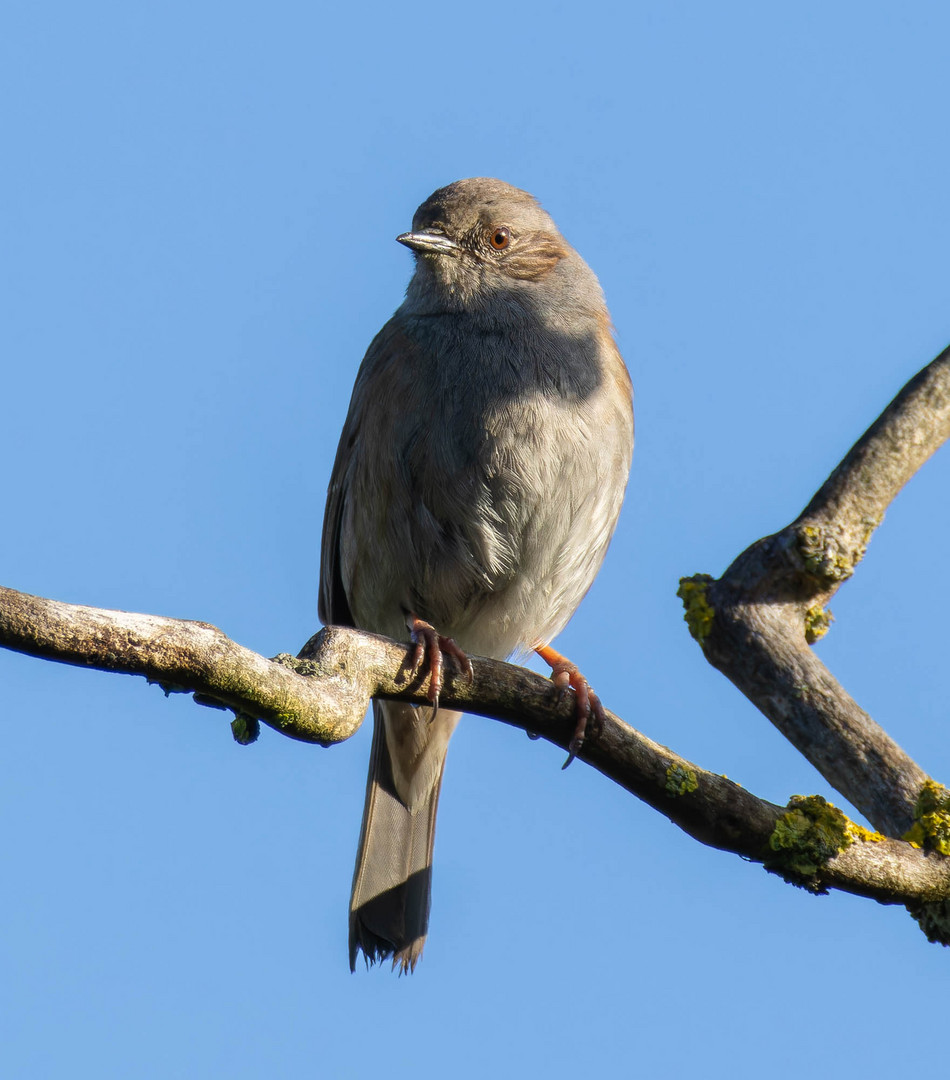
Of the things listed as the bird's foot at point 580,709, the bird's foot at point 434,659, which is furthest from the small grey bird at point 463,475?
the bird's foot at point 434,659

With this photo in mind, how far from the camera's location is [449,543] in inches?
227

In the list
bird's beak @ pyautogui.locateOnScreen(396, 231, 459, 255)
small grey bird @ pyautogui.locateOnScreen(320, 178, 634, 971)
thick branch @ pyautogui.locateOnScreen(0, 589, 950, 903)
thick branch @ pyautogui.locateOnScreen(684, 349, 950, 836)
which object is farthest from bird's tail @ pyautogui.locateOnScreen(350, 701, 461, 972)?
bird's beak @ pyautogui.locateOnScreen(396, 231, 459, 255)

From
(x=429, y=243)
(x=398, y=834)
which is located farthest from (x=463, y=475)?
(x=398, y=834)

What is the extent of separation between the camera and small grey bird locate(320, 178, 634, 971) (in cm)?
569

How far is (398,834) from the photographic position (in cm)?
643

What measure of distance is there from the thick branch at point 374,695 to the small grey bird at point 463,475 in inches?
35.7

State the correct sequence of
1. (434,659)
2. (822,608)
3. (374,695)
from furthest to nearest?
(822,608) → (434,659) → (374,695)

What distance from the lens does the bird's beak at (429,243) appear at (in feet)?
20.4

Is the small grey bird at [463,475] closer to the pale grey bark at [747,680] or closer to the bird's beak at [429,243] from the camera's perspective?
the bird's beak at [429,243]

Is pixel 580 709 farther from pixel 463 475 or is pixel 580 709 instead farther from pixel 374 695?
pixel 463 475

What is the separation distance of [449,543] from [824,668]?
→ 1.84 metres

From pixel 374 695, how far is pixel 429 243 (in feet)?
9.72

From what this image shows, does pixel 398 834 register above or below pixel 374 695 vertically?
above

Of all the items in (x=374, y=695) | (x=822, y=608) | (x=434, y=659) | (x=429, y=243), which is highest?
(x=429, y=243)
